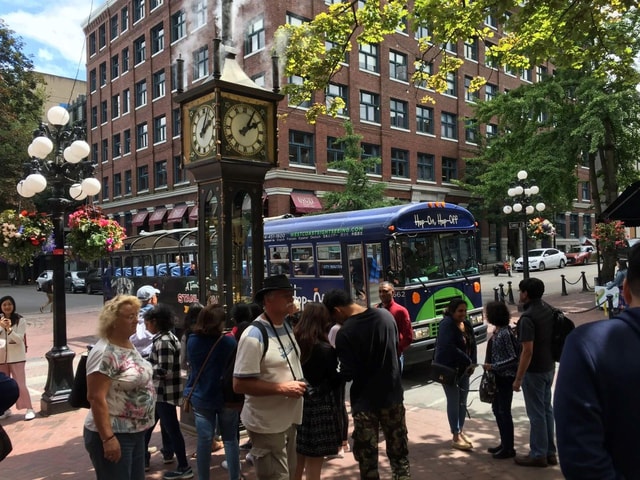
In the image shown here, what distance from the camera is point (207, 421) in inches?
176

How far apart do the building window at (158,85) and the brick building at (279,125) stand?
2.9 inches

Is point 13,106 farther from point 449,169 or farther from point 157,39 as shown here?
point 449,169

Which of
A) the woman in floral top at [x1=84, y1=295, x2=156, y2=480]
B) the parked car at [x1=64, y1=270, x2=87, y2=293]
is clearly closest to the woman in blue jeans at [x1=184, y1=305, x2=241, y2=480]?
the woman in floral top at [x1=84, y1=295, x2=156, y2=480]

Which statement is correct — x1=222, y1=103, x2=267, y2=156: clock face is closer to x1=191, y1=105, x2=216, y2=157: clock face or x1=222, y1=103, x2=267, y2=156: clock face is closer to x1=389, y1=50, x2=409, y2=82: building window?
x1=191, y1=105, x2=216, y2=157: clock face

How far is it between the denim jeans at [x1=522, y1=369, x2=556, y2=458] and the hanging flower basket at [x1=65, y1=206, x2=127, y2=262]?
21.2ft

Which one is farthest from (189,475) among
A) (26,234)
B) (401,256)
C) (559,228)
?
(559,228)

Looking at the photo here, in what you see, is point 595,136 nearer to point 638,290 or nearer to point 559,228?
point 638,290

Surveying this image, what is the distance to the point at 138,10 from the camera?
120 feet

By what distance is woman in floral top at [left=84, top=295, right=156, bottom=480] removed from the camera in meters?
3.25

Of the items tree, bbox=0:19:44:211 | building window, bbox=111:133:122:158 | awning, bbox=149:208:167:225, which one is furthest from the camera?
building window, bbox=111:133:122:158

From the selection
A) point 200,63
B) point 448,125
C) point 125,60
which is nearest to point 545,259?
point 448,125

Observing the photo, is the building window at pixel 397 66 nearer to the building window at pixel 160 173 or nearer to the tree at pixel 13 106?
the building window at pixel 160 173

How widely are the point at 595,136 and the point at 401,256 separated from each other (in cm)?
1202

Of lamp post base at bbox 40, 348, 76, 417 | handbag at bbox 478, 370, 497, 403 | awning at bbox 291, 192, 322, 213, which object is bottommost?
lamp post base at bbox 40, 348, 76, 417
